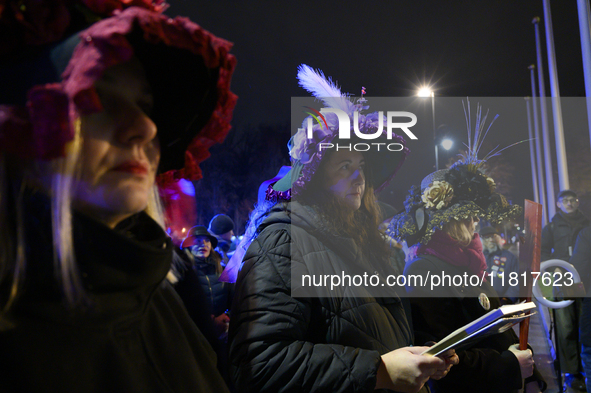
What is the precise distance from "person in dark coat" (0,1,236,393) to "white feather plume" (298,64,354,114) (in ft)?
4.67

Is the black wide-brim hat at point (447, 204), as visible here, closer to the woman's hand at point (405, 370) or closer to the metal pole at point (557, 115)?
the woman's hand at point (405, 370)

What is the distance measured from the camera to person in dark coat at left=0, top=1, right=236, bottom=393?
25.1 inches

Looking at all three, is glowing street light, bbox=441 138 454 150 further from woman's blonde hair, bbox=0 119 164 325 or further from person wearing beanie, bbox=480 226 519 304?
woman's blonde hair, bbox=0 119 164 325

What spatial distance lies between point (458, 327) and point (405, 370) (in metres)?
1.01

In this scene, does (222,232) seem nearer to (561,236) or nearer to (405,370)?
(405,370)

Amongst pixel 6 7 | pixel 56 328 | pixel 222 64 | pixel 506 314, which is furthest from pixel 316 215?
pixel 6 7

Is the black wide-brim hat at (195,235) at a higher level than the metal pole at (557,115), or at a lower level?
lower

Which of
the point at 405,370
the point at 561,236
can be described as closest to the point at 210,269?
the point at 405,370

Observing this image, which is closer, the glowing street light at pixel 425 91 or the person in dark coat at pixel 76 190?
the person in dark coat at pixel 76 190

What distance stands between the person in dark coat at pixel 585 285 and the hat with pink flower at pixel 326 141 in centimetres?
308

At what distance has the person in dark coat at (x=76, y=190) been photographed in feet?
2.09

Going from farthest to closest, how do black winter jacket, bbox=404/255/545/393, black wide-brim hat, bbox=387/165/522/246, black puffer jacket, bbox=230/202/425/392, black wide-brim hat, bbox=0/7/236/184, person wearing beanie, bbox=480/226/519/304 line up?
1. person wearing beanie, bbox=480/226/519/304
2. black wide-brim hat, bbox=387/165/522/246
3. black winter jacket, bbox=404/255/545/393
4. black puffer jacket, bbox=230/202/425/392
5. black wide-brim hat, bbox=0/7/236/184

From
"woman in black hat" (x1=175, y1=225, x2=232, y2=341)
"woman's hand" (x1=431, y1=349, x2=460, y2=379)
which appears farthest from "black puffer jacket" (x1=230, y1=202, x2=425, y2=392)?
"woman in black hat" (x1=175, y1=225, x2=232, y2=341)

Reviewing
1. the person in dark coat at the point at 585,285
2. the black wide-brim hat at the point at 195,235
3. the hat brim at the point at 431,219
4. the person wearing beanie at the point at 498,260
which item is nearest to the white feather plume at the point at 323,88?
the hat brim at the point at 431,219
